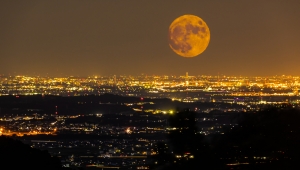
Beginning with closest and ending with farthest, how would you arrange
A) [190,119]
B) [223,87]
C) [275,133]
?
1. [275,133]
2. [190,119]
3. [223,87]

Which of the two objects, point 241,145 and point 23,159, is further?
point 23,159

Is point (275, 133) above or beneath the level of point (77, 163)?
above

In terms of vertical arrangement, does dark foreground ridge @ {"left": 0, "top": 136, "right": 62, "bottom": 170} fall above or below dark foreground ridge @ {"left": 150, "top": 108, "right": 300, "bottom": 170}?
below

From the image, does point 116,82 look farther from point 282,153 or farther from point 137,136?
point 282,153

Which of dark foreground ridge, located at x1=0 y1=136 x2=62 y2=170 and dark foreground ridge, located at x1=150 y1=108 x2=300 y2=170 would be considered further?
dark foreground ridge, located at x1=0 y1=136 x2=62 y2=170

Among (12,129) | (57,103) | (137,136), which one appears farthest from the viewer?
(57,103)

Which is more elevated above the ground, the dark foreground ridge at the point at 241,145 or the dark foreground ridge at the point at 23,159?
the dark foreground ridge at the point at 241,145

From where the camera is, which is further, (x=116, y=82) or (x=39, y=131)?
(x=116, y=82)

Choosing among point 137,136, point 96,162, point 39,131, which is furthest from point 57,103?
point 96,162

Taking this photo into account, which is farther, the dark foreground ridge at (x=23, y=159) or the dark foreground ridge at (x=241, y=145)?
the dark foreground ridge at (x=23, y=159)

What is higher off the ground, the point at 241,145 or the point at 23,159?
the point at 241,145
